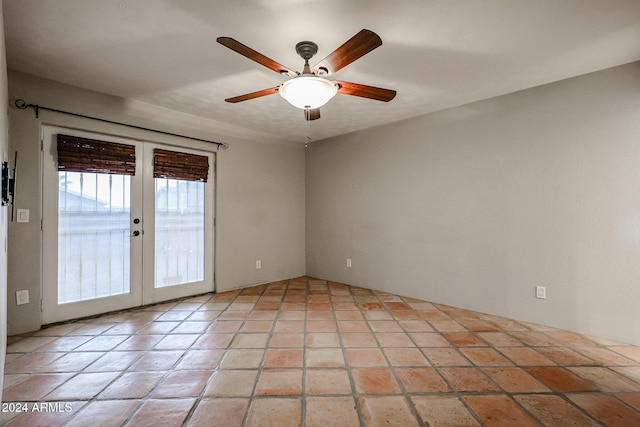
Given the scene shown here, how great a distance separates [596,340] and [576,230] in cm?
99

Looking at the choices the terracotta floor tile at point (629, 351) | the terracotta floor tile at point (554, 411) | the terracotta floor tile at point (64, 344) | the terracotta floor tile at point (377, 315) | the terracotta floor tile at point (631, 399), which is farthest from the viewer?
the terracotta floor tile at point (377, 315)

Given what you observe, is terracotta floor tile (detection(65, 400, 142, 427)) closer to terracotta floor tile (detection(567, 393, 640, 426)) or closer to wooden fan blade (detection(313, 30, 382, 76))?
wooden fan blade (detection(313, 30, 382, 76))

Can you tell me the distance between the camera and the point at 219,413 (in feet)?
5.64

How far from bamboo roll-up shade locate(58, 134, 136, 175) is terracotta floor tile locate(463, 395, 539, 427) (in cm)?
386

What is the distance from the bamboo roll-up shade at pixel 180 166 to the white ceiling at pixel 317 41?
0.73 meters

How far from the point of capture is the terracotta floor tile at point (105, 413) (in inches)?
64.1

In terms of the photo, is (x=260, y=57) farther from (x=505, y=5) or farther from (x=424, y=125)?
(x=424, y=125)

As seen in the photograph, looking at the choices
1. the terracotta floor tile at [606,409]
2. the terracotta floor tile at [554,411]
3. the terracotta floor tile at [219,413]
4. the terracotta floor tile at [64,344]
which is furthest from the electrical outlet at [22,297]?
the terracotta floor tile at [606,409]

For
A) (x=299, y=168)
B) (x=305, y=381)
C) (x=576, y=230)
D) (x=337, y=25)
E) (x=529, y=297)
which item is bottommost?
(x=305, y=381)

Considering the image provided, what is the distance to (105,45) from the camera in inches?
90.7

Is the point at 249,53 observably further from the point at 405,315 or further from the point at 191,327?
the point at 405,315

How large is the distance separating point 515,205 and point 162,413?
11.7 ft

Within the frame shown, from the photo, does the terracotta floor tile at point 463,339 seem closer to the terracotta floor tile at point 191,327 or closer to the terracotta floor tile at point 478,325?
the terracotta floor tile at point 478,325

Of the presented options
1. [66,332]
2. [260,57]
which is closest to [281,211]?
[66,332]
